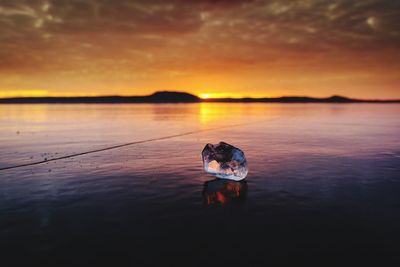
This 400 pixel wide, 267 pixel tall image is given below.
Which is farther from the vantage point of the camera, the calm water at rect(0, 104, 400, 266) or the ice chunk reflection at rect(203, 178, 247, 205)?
the ice chunk reflection at rect(203, 178, 247, 205)

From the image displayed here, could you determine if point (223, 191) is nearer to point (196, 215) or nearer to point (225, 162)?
point (225, 162)

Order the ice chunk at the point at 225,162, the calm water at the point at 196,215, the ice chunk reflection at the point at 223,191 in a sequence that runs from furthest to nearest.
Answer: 1. the ice chunk at the point at 225,162
2. the ice chunk reflection at the point at 223,191
3. the calm water at the point at 196,215

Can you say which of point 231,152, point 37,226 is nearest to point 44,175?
point 37,226

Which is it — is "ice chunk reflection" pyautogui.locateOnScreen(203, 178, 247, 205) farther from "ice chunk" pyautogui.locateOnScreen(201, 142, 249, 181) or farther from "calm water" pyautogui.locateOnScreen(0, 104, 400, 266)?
"ice chunk" pyautogui.locateOnScreen(201, 142, 249, 181)

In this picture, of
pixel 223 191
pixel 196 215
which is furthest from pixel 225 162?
pixel 196 215

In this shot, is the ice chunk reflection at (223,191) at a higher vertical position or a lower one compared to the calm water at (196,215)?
higher

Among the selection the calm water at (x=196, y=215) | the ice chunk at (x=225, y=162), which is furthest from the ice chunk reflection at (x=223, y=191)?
the ice chunk at (x=225, y=162)

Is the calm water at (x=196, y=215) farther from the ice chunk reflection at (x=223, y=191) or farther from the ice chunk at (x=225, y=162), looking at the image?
the ice chunk at (x=225, y=162)

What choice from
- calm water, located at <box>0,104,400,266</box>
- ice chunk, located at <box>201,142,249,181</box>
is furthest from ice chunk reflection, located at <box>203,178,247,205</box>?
ice chunk, located at <box>201,142,249,181</box>
